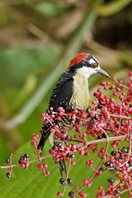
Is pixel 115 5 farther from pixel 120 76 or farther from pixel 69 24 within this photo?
pixel 69 24

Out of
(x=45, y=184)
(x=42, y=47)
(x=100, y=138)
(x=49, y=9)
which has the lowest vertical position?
(x=100, y=138)

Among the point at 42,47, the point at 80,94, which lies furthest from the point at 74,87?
the point at 42,47

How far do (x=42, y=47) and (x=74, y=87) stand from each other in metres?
2.94

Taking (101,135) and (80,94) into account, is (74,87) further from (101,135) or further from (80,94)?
(101,135)

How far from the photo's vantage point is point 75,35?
3.37 metres

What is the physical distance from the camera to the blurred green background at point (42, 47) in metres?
3.25

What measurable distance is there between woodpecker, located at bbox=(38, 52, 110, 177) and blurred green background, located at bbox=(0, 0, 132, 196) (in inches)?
52.2

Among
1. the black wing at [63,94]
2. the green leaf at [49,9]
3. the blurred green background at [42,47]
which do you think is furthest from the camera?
the green leaf at [49,9]

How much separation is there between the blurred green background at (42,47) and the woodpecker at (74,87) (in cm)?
133

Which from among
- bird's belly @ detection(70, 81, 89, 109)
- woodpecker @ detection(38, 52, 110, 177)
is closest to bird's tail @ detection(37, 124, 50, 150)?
woodpecker @ detection(38, 52, 110, 177)

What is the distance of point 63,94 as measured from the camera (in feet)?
4.90

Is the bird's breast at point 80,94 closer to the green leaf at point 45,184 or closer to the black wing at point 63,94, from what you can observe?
the black wing at point 63,94

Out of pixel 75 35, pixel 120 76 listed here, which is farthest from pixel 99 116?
pixel 75 35

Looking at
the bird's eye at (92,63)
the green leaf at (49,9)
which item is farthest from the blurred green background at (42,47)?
the bird's eye at (92,63)
